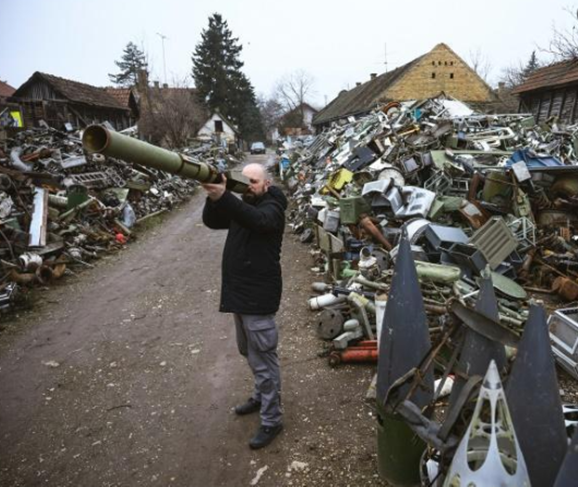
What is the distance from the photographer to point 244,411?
3.50 meters

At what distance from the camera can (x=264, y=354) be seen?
297 cm

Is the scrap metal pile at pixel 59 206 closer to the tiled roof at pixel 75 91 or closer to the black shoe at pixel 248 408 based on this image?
the black shoe at pixel 248 408

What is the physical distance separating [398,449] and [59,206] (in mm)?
9112

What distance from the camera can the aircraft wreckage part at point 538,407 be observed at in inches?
63.2

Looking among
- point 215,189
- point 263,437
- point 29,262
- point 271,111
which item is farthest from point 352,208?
point 271,111

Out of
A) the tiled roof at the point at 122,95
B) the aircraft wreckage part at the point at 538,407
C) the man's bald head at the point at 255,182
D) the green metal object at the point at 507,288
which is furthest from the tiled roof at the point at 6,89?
the aircraft wreckage part at the point at 538,407

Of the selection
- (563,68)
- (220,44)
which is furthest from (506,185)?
(220,44)

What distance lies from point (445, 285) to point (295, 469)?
2.72m

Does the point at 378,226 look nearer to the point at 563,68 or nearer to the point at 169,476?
the point at 169,476

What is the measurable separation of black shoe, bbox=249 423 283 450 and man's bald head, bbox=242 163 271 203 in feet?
5.78

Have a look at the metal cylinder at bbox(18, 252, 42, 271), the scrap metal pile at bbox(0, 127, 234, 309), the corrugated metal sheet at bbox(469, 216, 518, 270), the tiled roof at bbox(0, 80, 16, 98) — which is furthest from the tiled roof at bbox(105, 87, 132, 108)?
the corrugated metal sheet at bbox(469, 216, 518, 270)

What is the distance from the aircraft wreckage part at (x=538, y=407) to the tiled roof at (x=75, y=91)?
24241 mm

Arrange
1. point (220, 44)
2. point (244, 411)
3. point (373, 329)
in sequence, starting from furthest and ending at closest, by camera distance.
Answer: point (220, 44)
point (373, 329)
point (244, 411)

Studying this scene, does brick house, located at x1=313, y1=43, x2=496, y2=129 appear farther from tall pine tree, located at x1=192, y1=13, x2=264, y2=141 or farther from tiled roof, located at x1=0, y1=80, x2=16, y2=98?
tiled roof, located at x1=0, y1=80, x2=16, y2=98
